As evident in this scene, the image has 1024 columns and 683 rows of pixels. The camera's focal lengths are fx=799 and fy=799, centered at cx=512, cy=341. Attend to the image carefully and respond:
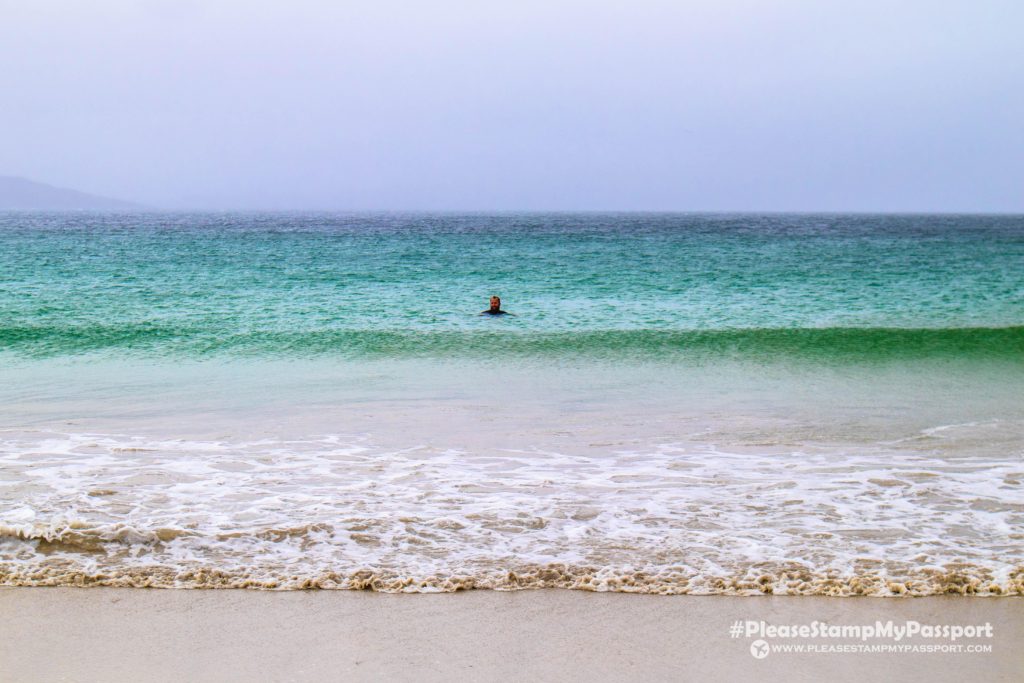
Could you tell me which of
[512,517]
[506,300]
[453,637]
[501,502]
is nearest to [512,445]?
[501,502]

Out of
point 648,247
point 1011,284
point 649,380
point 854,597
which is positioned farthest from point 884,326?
point 648,247

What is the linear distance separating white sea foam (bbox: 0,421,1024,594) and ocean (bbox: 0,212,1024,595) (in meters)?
0.03

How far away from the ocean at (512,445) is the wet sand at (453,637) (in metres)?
0.18

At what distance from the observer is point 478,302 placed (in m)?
21.0

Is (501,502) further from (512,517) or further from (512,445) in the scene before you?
(512,445)

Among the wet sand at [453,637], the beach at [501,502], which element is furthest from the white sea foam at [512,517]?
the wet sand at [453,637]

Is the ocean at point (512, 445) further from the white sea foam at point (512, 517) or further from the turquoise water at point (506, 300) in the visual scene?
the turquoise water at point (506, 300)

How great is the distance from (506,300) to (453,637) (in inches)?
701

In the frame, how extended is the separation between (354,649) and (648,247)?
124ft

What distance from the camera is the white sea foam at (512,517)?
4680 millimetres

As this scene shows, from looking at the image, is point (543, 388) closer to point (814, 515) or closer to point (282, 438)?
point (282, 438)

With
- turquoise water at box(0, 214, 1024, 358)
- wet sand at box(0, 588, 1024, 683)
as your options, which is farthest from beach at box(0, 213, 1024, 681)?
turquoise water at box(0, 214, 1024, 358)

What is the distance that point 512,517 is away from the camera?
221 inches

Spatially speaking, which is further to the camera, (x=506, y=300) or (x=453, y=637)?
(x=506, y=300)
